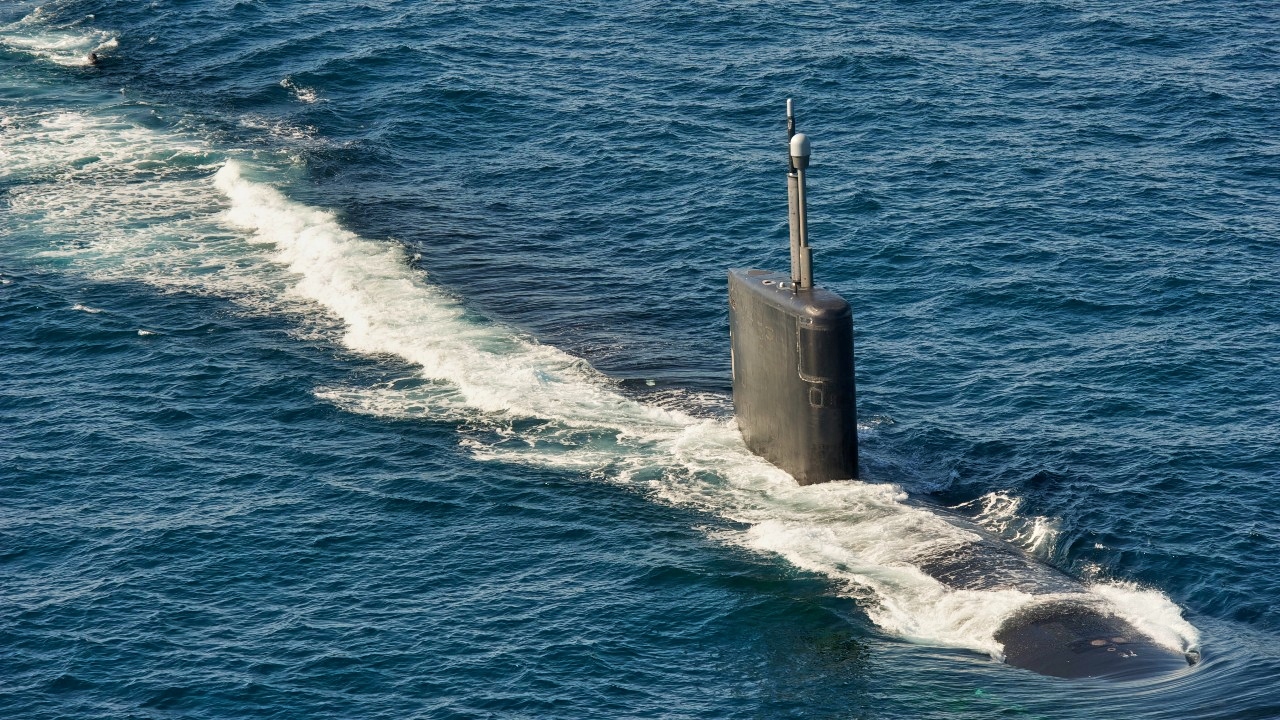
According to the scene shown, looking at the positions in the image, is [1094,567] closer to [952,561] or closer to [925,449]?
[952,561]

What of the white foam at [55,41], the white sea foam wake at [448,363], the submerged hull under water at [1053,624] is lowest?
the submerged hull under water at [1053,624]

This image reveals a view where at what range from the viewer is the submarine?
3828cm

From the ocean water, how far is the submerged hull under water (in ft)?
2.03

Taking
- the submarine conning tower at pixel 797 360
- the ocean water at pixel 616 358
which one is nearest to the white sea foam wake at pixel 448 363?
the ocean water at pixel 616 358

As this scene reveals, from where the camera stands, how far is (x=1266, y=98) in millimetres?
72438

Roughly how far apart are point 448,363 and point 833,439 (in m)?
17.1

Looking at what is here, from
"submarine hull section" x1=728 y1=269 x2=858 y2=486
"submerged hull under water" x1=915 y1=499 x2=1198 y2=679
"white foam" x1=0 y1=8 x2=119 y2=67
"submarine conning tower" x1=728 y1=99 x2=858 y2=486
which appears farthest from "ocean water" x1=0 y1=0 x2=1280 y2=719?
"submarine conning tower" x1=728 y1=99 x2=858 y2=486

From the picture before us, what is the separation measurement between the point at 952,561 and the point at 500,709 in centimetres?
1344

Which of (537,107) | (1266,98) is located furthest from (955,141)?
(537,107)

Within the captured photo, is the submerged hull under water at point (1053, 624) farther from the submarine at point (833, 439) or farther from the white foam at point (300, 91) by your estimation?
the white foam at point (300, 91)

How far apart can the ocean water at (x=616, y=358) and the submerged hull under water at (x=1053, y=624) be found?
0.62 metres

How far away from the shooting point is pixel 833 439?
45344 mm

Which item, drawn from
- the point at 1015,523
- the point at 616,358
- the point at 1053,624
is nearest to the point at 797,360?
the point at 1015,523

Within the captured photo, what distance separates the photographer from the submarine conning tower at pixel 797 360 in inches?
1716
